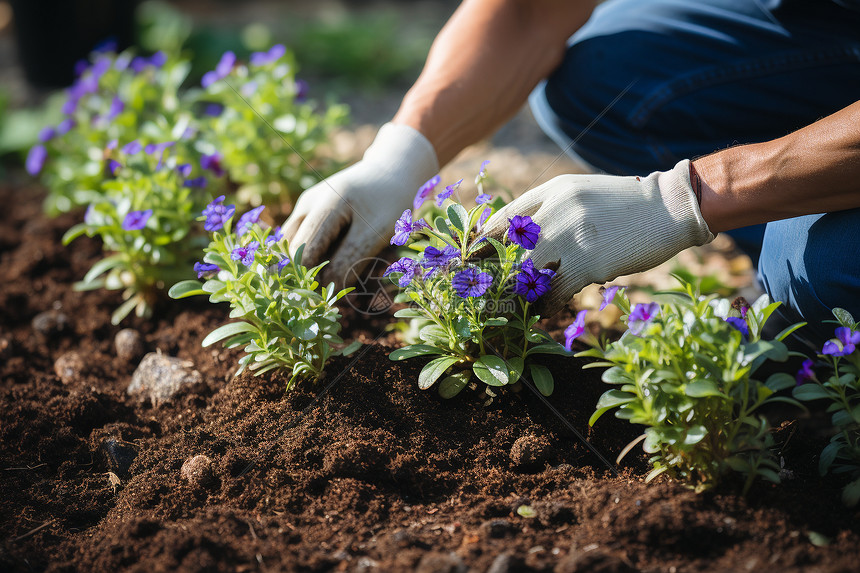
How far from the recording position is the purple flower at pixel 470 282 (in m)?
1.61

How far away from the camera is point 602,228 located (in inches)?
71.1

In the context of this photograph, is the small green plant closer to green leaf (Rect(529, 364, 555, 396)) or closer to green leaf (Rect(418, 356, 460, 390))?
green leaf (Rect(529, 364, 555, 396))

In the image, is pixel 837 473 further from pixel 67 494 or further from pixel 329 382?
pixel 67 494

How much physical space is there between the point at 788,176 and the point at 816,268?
312 millimetres

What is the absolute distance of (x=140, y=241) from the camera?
2340 mm

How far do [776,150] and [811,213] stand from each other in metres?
0.22

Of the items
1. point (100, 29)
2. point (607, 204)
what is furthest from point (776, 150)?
point (100, 29)

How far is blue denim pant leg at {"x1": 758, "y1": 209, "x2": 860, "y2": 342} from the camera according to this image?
1.79 m

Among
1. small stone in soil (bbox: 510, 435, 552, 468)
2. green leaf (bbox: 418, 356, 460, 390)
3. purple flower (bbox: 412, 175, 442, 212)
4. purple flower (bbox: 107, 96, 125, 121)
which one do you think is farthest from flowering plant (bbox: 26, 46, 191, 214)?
small stone in soil (bbox: 510, 435, 552, 468)

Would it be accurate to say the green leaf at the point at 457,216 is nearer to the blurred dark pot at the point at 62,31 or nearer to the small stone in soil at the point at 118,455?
the small stone in soil at the point at 118,455

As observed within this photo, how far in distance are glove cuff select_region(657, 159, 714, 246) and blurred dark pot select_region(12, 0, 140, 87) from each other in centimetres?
422

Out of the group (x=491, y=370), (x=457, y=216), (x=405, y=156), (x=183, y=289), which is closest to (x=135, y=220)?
(x=183, y=289)

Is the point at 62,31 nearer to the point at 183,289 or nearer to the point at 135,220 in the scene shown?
the point at 135,220

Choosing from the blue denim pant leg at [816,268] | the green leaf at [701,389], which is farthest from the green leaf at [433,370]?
the blue denim pant leg at [816,268]
